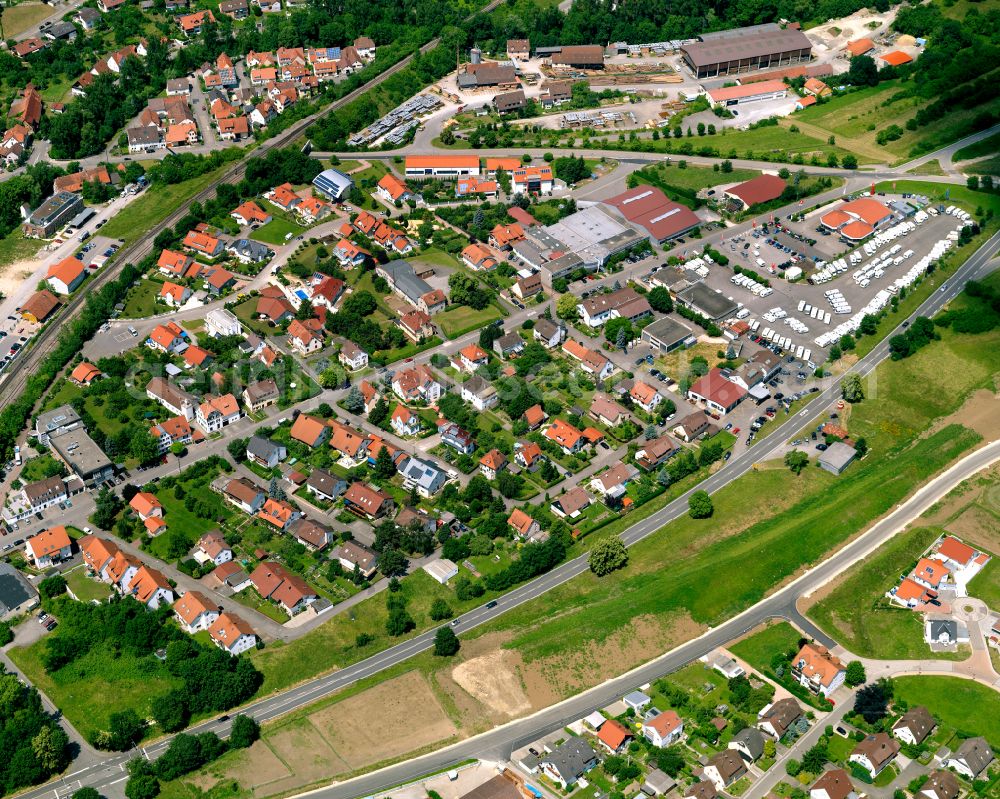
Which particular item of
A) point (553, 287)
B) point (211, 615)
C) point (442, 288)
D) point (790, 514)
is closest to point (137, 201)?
point (442, 288)

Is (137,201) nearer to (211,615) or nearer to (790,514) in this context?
(211,615)

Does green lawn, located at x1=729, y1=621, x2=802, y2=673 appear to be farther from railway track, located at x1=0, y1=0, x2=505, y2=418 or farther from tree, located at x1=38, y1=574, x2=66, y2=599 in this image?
railway track, located at x1=0, y1=0, x2=505, y2=418

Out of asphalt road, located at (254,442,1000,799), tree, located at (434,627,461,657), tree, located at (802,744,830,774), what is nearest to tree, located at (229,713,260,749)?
asphalt road, located at (254,442,1000,799)

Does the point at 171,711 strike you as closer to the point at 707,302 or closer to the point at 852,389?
the point at 852,389

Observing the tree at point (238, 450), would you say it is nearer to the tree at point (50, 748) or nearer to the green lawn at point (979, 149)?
the tree at point (50, 748)

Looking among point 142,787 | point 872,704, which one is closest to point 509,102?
point 872,704

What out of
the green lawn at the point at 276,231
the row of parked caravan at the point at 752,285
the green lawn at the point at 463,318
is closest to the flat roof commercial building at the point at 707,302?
the row of parked caravan at the point at 752,285
